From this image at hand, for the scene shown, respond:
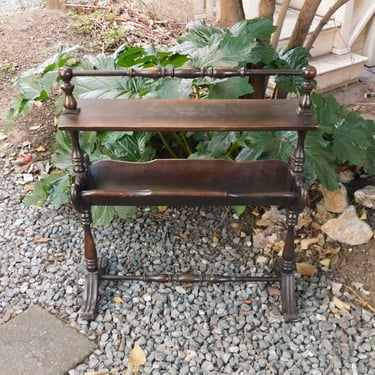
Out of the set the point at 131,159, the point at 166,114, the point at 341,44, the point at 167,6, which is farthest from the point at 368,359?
the point at 167,6

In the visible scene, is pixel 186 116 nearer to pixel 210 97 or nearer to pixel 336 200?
pixel 210 97

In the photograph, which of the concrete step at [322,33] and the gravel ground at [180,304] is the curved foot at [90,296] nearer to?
the gravel ground at [180,304]

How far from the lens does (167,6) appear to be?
374cm

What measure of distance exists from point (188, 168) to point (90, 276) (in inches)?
21.3

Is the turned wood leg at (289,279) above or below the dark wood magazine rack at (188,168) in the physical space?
below

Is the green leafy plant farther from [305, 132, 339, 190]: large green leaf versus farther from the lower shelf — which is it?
the lower shelf

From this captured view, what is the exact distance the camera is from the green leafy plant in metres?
1.99

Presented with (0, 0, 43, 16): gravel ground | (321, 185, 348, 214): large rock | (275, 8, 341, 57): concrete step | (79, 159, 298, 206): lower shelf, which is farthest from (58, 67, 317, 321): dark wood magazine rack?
(0, 0, 43, 16): gravel ground

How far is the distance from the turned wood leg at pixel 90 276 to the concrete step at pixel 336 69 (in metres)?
1.95

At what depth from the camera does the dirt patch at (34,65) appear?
2.07 meters

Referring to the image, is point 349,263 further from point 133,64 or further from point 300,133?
point 133,64

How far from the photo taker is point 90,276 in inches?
74.9

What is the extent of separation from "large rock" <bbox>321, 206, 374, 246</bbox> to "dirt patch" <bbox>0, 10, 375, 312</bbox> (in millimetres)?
33

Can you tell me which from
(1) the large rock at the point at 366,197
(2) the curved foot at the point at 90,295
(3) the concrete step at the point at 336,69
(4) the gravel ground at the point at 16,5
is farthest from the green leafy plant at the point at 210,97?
(4) the gravel ground at the point at 16,5
